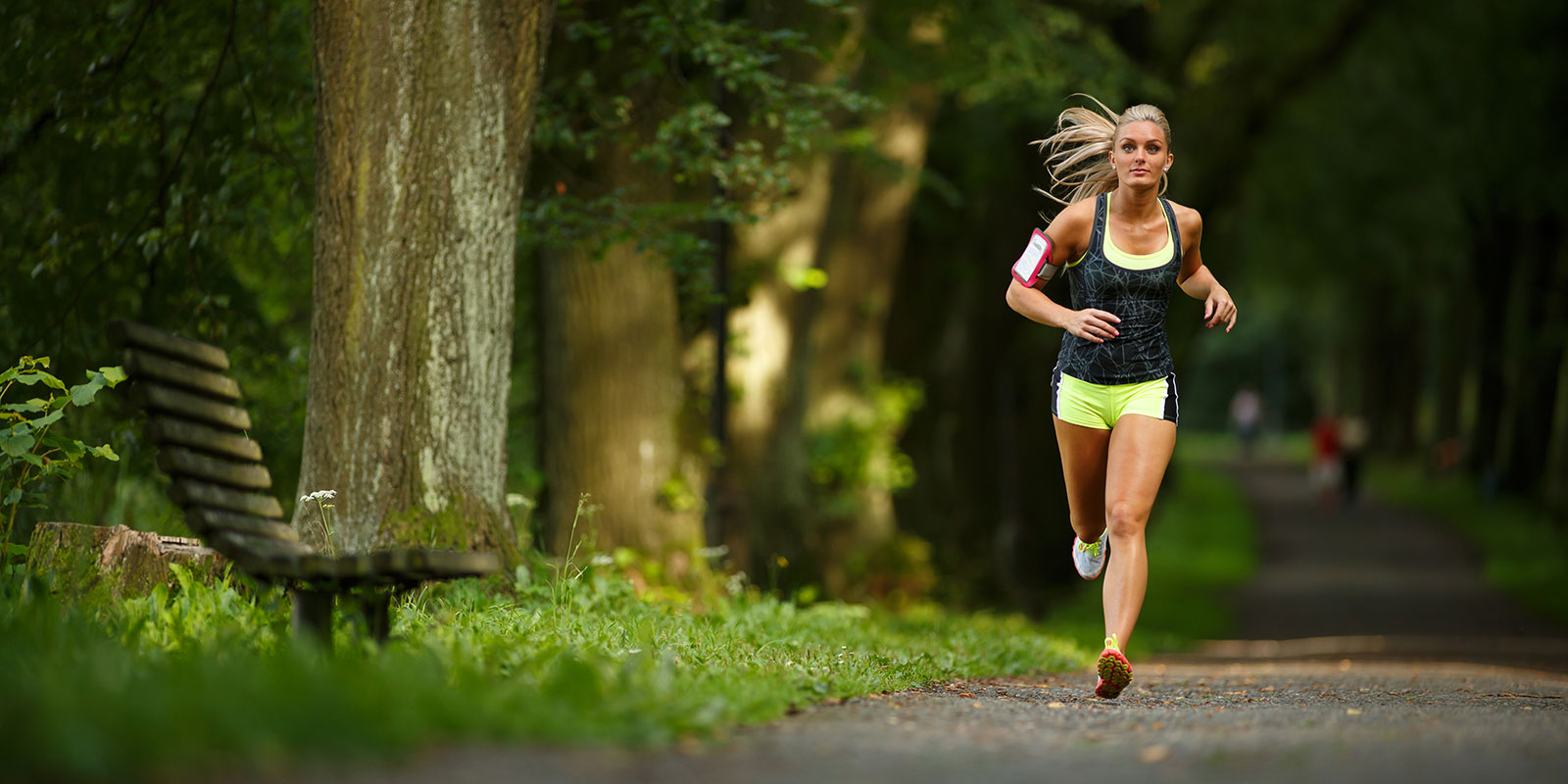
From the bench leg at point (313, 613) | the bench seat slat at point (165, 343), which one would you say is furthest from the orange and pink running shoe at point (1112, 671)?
the bench seat slat at point (165, 343)

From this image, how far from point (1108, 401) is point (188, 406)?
3.39m

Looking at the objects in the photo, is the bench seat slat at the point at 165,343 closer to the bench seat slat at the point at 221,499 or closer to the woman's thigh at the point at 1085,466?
the bench seat slat at the point at 221,499

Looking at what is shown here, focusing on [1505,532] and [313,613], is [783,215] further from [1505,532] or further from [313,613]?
[1505,532]

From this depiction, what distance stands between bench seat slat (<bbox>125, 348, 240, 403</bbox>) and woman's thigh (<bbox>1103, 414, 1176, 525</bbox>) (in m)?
3.24

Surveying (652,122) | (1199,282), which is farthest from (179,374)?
(652,122)

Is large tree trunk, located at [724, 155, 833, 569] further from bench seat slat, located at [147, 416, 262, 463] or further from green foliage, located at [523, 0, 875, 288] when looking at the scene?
bench seat slat, located at [147, 416, 262, 463]

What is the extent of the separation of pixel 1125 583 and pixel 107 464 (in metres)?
5.47

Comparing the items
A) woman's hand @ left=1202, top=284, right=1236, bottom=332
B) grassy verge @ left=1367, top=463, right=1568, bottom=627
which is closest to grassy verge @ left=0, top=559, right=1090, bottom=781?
woman's hand @ left=1202, top=284, right=1236, bottom=332

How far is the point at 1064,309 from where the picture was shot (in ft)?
19.7

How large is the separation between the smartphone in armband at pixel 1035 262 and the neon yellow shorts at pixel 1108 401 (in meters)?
0.44

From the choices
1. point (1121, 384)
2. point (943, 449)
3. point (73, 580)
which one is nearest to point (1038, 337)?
point (943, 449)

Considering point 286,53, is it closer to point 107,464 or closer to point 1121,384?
point 107,464

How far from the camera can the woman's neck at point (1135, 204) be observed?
20.4 feet

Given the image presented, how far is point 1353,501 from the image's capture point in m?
33.0
